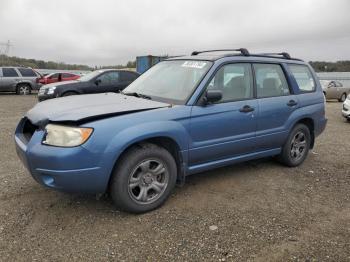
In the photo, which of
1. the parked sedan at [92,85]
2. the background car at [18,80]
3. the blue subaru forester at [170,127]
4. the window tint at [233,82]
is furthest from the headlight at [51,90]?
the window tint at [233,82]

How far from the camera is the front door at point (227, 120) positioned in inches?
160

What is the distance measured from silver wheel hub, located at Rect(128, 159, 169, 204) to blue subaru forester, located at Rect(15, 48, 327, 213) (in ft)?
0.04

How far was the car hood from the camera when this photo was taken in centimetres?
343

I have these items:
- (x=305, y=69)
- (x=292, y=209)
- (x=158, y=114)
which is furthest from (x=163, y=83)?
(x=305, y=69)

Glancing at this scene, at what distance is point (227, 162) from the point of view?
450 cm

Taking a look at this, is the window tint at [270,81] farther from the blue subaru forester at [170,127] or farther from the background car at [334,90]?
the background car at [334,90]

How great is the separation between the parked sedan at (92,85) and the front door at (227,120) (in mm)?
8036

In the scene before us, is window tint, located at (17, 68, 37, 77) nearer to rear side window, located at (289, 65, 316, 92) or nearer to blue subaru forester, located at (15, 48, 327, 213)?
blue subaru forester, located at (15, 48, 327, 213)

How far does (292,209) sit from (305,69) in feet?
9.08

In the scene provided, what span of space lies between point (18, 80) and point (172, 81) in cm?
1741

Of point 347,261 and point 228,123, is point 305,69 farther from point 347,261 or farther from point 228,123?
point 347,261

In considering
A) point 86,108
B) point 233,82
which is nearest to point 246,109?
point 233,82

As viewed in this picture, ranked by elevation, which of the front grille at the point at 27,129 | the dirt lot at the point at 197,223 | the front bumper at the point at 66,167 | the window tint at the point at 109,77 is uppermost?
the window tint at the point at 109,77

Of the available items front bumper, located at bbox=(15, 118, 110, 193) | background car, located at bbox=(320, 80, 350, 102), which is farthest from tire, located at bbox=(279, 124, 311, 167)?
background car, located at bbox=(320, 80, 350, 102)
